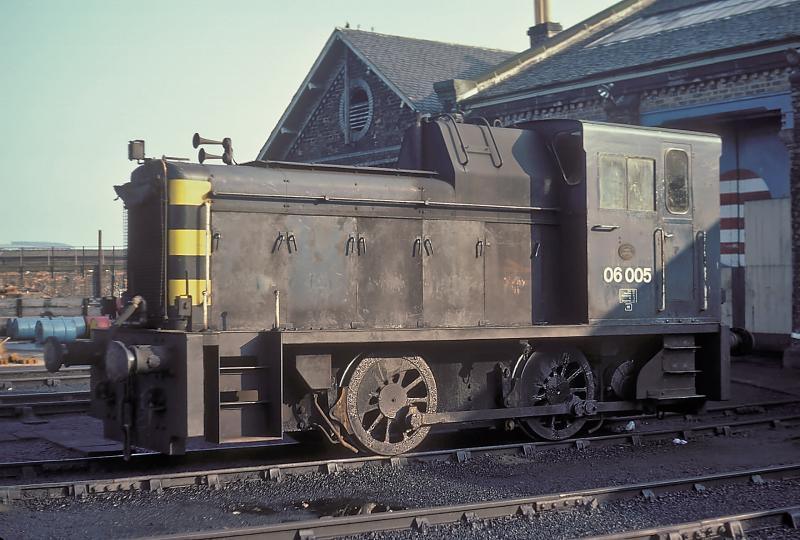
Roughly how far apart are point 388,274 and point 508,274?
1.31m

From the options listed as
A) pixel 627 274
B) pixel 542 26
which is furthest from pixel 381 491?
pixel 542 26

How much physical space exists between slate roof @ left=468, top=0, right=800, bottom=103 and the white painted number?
732cm

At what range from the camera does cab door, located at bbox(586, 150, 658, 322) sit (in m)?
9.52

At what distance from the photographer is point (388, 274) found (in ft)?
29.1

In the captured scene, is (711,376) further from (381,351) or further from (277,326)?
(277,326)

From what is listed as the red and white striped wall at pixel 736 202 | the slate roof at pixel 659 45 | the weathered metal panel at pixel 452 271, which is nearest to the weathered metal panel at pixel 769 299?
the red and white striped wall at pixel 736 202

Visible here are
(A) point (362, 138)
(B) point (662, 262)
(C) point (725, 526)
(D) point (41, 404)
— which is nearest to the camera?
(C) point (725, 526)

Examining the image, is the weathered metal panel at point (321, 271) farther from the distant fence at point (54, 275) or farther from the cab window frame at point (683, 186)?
the distant fence at point (54, 275)

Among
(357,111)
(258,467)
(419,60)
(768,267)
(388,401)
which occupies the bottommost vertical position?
(258,467)

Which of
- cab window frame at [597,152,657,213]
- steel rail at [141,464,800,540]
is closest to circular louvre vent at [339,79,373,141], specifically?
cab window frame at [597,152,657,213]

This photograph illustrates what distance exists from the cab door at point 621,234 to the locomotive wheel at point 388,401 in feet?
6.39

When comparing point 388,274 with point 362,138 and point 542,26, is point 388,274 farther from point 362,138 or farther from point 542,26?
point 542,26

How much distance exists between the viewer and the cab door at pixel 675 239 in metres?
10.0

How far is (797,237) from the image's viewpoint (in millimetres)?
15531
